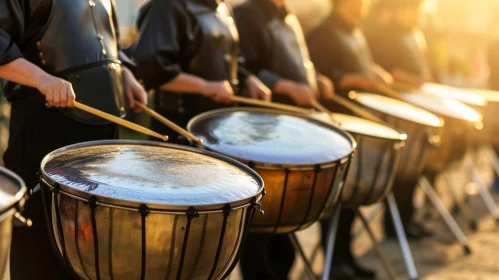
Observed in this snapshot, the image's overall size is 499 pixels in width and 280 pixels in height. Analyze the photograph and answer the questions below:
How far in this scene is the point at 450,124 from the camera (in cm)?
518

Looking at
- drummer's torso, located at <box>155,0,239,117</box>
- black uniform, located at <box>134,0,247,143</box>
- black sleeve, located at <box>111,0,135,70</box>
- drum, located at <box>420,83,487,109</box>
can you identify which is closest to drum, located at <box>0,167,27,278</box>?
black sleeve, located at <box>111,0,135,70</box>

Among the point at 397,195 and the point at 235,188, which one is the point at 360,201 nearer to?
the point at 235,188

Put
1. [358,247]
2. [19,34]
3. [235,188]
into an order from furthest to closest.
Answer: [358,247], [19,34], [235,188]

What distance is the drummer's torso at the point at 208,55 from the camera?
3533 millimetres

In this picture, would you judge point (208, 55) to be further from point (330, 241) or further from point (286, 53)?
point (330, 241)

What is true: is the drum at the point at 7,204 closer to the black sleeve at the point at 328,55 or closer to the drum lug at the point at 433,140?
the drum lug at the point at 433,140

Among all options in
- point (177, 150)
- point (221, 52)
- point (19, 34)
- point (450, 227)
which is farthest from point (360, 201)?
point (450, 227)

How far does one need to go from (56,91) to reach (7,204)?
0.79 m

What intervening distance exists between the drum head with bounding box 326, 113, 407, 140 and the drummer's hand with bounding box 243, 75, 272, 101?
40cm

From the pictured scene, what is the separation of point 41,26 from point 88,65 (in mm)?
211

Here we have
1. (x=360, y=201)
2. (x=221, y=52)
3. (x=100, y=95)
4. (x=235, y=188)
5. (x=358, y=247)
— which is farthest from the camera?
(x=358, y=247)

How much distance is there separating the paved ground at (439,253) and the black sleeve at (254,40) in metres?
1.22

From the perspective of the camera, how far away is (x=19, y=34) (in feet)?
8.46

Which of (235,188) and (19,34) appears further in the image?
(19,34)
